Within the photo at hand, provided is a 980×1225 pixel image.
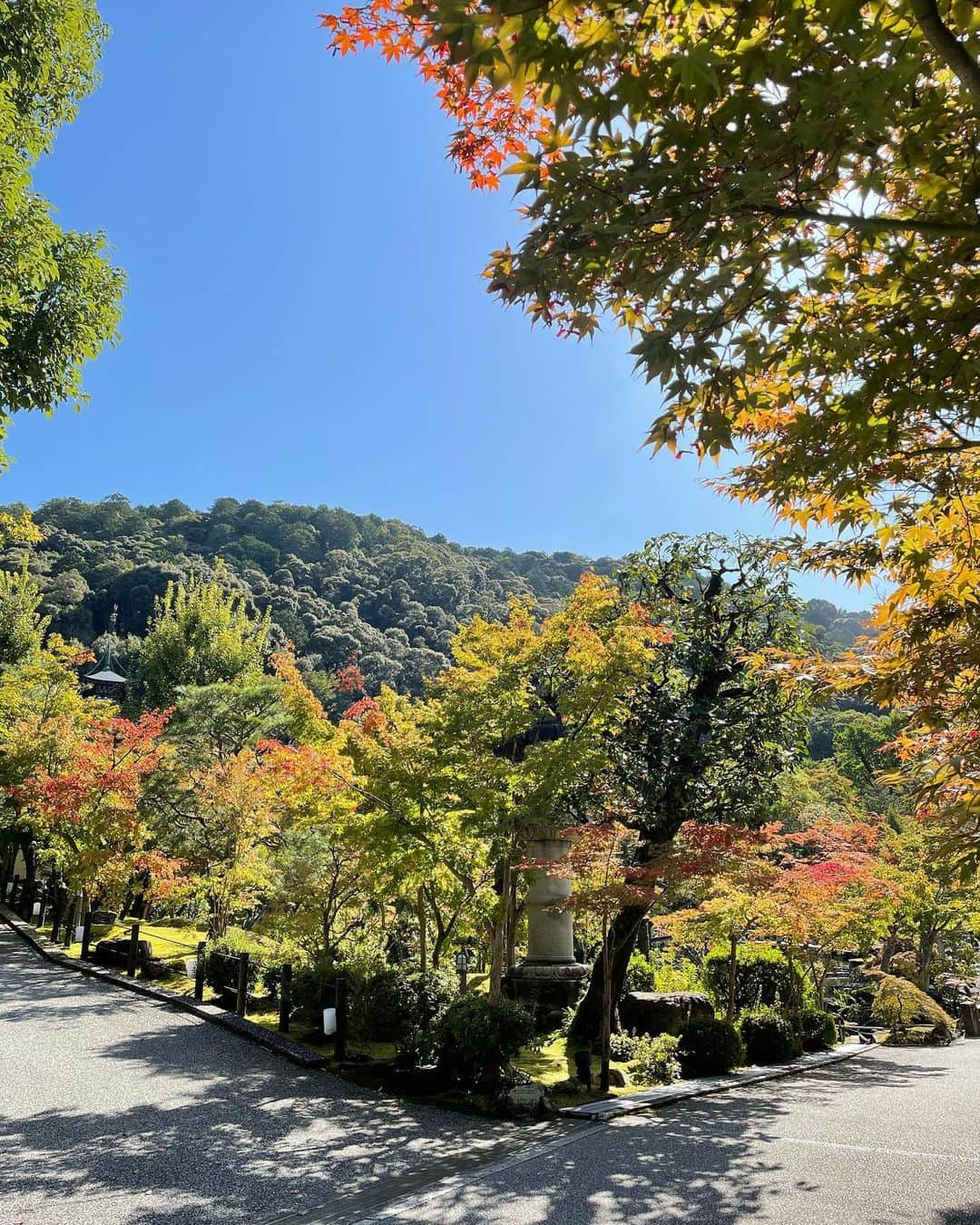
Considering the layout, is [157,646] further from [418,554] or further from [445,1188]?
[418,554]

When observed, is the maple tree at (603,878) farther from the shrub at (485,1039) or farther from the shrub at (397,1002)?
the shrub at (397,1002)

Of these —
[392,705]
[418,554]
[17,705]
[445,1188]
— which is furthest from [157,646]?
[418,554]

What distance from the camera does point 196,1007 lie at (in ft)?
36.3

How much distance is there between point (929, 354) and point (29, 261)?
6.77 meters

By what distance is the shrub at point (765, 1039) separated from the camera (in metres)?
12.1

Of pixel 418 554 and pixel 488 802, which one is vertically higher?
pixel 418 554

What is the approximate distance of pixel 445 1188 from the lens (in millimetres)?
5434

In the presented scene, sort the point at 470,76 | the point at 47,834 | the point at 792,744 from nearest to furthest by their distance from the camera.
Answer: the point at 470,76, the point at 792,744, the point at 47,834

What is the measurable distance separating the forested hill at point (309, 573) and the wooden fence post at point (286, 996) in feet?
96.1

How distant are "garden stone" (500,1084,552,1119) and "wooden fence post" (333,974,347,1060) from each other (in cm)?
237

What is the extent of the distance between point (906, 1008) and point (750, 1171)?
13243mm

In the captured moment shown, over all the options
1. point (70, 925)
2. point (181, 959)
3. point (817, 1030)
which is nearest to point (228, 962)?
point (181, 959)

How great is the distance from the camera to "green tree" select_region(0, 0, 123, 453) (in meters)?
7.07

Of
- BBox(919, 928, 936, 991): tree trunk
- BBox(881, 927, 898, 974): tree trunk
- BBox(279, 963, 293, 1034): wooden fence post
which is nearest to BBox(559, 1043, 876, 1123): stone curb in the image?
BBox(279, 963, 293, 1034): wooden fence post
